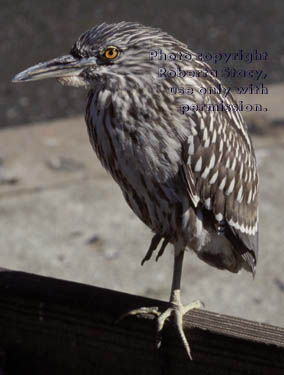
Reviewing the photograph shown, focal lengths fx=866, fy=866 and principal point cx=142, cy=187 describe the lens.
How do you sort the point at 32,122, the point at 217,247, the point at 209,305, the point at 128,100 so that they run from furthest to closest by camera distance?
the point at 32,122
the point at 209,305
the point at 217,247
the point at 128,100

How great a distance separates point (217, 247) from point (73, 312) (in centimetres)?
74

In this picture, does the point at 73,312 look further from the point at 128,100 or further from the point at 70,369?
the point at 128,100

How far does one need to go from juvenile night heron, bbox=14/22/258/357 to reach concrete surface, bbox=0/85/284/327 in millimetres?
1892

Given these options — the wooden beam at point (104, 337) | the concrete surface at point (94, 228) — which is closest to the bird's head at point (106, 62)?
the wooden beam at point (104, 337)

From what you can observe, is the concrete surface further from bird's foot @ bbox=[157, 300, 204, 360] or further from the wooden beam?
the wooden beam

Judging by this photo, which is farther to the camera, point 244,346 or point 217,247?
point 217,247

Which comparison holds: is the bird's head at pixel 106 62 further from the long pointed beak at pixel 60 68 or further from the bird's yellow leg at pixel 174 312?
the bird's yellow leg at pixel 174 312

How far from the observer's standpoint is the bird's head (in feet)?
10.2

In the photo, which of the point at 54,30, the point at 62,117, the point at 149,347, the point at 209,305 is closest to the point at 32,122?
the point at 62,117

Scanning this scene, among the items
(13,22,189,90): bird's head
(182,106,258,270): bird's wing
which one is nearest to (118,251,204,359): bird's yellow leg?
(182,106,258,270): bird's wing

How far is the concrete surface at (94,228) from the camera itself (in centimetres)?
535

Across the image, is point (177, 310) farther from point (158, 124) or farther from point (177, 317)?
point (158, 124)

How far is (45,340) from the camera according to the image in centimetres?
328

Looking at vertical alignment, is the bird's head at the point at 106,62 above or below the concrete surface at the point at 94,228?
above
